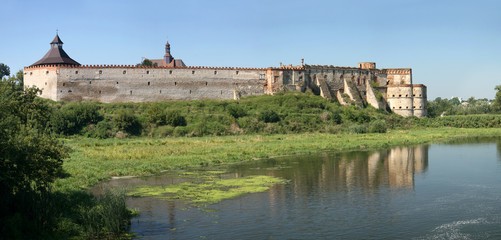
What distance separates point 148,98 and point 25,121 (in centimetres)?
3504

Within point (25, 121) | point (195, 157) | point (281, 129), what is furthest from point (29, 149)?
point (281, 129)

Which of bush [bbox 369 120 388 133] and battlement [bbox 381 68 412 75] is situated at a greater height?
battlement [bbox 381 68 412 75]

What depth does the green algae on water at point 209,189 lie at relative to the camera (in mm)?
18781

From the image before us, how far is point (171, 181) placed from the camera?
74.2ft

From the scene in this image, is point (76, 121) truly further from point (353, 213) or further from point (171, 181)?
point (353, 213)

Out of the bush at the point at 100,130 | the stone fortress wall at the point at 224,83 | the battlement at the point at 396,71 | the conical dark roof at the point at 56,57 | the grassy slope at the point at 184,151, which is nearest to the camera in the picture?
the grassy slope at the point at 184,151

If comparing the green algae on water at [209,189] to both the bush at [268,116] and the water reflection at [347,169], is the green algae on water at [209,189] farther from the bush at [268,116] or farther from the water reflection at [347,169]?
the bush at [268,116]

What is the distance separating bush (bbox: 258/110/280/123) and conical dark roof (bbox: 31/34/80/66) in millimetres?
21659

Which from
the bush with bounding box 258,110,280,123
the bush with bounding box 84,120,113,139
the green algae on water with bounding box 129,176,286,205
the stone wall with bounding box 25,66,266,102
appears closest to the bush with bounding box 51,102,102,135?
the bush with bounding box 84,120,113,139

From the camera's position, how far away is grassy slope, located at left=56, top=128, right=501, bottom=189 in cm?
2428

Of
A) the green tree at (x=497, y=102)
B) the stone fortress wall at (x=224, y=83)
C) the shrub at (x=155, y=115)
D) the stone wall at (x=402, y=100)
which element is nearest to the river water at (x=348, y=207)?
the shrub at (x=155, y=115)

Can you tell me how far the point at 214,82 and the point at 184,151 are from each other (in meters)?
24.3

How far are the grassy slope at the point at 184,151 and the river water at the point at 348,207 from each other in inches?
91.6

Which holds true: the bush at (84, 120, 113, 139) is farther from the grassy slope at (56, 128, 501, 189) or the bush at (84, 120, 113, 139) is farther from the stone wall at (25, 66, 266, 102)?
the stone wall at (25, 66, 266, 102)
